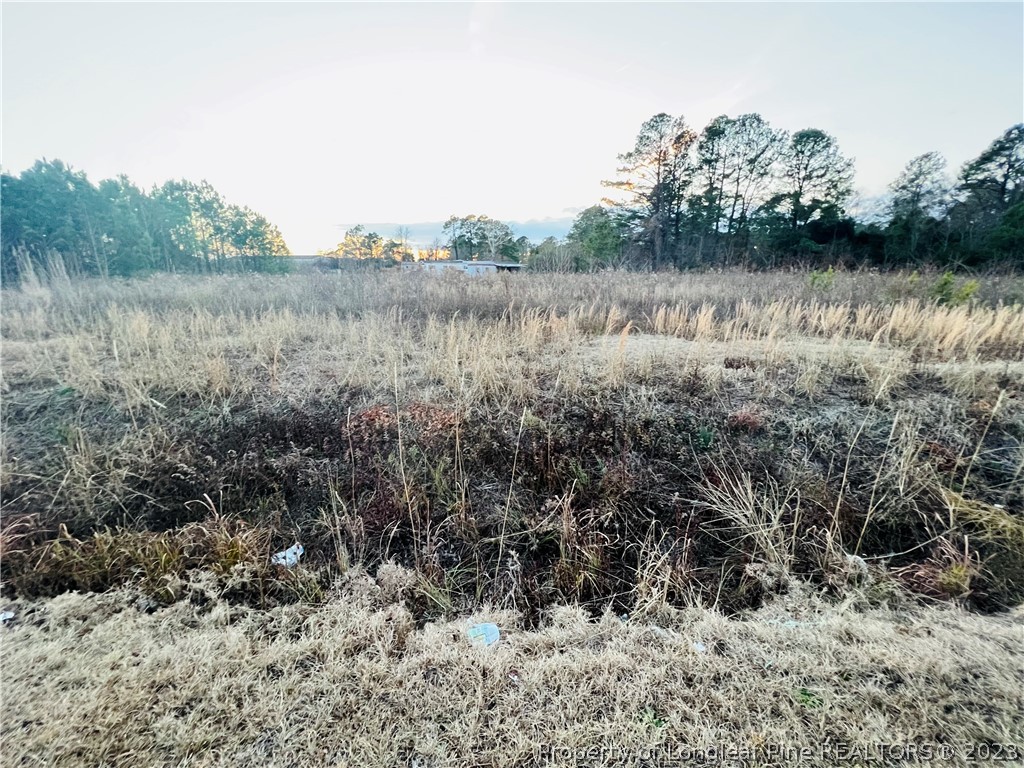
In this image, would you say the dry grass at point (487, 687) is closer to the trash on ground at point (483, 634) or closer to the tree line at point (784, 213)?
the trash on ground at point (483, 634)

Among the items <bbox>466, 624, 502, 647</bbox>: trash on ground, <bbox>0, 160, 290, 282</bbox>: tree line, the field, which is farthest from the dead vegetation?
<bbox>0, 160, 290, 282</bbox>: tree line

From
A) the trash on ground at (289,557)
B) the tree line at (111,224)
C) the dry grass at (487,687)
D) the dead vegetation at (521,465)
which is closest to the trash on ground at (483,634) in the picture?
the dry grass at (487,687)

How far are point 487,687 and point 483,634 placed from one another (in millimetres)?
303

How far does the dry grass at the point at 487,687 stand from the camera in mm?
1146

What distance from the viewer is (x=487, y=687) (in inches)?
52.6

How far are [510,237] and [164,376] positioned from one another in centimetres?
3498

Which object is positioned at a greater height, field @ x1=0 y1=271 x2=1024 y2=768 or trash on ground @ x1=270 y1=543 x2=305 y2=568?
field @ x1=0 y1=271 x2=1024 y2=768

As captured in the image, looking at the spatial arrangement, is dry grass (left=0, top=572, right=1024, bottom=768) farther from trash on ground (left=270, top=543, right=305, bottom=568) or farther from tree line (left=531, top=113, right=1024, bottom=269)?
tree line (left=531, top=113, right=1024, bottom=269)

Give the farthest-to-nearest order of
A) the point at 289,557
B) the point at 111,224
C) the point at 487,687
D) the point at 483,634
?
1. the point at 111,224
2. the point at 289,557
3. the point at 483,634
4. the point at 487,687

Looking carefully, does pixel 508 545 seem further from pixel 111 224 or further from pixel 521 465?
pixel 111 224

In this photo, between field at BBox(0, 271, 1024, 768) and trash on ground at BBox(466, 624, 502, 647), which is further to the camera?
trash on ground at BBox(466, 624, 502, 647)

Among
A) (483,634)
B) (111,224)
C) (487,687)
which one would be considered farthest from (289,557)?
(111,224)

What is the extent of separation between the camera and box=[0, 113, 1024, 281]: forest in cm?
1659

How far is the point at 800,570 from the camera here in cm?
214
